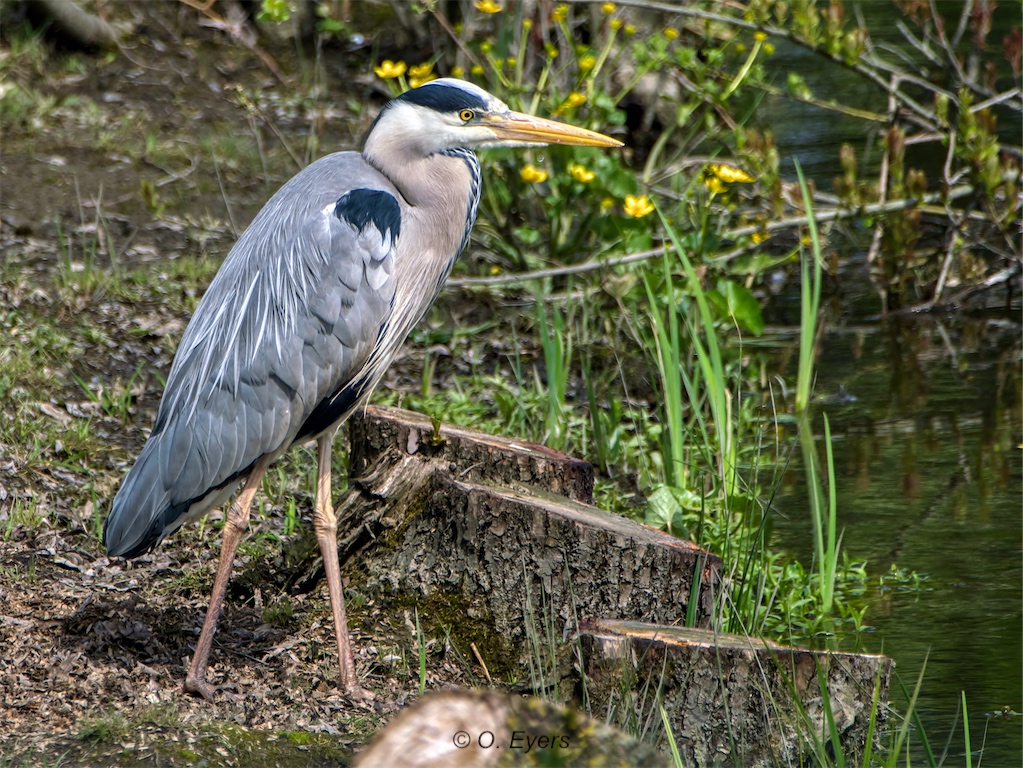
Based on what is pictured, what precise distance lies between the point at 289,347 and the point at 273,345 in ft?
0.15

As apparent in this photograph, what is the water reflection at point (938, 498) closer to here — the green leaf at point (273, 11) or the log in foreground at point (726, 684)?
the log in foreground at point (726, 684)

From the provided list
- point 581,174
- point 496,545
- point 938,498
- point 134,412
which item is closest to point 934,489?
point 938,498

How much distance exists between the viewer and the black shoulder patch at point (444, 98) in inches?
148

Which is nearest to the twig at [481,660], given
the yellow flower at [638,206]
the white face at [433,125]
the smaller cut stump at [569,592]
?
the smaller cut stump at [569,592]

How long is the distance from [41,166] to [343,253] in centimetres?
436

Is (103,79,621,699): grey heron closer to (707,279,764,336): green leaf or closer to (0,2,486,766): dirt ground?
(0,2,486,766): dirt ground

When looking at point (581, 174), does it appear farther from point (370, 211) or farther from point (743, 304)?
point (370, 211)

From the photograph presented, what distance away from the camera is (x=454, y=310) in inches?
257

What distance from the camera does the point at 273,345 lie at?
3594 millimetres

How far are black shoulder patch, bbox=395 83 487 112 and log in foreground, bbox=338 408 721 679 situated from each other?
953 mm

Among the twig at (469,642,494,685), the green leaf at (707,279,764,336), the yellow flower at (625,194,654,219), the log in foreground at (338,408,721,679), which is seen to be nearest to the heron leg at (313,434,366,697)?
the log in foreground at (338,408,721,679)

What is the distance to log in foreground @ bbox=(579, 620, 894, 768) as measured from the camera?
2996 mm

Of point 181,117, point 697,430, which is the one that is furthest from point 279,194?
point 181,117

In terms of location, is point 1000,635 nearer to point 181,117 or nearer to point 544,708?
point 544,708
